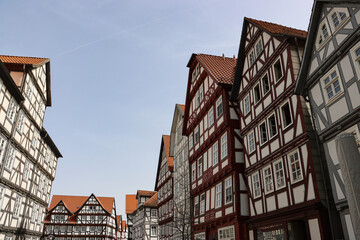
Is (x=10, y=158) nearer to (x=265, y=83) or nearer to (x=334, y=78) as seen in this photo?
(x=265, y=83)

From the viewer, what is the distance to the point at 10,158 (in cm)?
2022

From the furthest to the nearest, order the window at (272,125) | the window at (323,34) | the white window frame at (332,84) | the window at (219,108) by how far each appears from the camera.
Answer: the window at (219,108) < the window at (272,125) < the window at (323,34) < the white window frame at (332,84)

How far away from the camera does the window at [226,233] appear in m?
16.9

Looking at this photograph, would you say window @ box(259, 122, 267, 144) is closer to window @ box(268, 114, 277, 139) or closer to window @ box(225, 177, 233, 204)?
window @ box(268, 114, 277, 139)

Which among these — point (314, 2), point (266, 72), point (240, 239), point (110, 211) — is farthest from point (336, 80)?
point (110, 211)

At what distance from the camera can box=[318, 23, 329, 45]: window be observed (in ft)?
39.6

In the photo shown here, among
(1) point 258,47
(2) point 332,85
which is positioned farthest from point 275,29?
(2) point 332,85

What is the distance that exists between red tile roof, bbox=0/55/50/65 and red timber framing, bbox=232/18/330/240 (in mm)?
15988

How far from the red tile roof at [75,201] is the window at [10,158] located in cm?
5017

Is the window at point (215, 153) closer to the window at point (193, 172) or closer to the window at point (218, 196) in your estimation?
the window at point (218, 196)

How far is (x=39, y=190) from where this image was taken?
28453mm

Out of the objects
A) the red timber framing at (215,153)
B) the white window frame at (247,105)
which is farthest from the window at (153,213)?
the white window frame at (247,105)

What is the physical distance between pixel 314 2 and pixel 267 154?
23.1ft

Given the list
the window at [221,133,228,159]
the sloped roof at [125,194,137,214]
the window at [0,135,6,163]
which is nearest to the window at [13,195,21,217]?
the window at [0,135,6,163]
